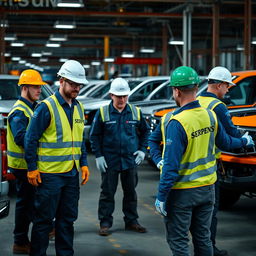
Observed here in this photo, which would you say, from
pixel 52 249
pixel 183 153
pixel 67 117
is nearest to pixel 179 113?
pixel 183 153

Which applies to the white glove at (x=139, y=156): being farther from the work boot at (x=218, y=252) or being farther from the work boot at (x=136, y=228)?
the work boot at (x=218, y=252)

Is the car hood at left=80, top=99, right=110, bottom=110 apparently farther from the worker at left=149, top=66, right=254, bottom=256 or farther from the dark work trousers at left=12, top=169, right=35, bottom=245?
the worker at left=149, top=66, right=254, bottom=256

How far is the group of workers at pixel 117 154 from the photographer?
488 centimetres

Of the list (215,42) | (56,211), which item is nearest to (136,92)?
(215,42)

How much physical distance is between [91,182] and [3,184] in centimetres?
560

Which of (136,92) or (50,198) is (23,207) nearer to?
(50,198)

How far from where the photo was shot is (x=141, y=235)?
7.57 m

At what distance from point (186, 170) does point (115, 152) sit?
111 inches

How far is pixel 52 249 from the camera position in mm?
6914

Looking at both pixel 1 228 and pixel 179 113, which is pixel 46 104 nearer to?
pixel 179 113

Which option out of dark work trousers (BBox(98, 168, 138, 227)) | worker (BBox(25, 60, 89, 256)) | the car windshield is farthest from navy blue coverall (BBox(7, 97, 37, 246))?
the car windshield

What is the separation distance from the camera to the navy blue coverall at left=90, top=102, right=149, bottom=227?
7656 mm

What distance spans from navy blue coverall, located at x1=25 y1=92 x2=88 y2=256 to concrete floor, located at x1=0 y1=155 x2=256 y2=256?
0.79 meters

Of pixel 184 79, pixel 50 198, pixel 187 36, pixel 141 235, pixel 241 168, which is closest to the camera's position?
pixel 184 79
